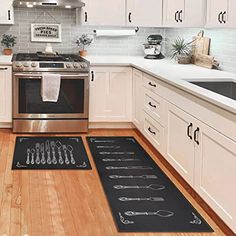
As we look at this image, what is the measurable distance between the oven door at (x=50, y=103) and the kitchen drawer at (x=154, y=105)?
847 mm

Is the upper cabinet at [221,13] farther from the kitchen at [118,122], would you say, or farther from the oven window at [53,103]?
the oven window at [53,103]

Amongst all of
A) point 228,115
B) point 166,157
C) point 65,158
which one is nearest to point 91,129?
point 65,158

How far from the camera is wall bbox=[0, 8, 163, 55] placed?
6.57 m

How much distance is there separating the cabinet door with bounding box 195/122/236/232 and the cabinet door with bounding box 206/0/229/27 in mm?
1343

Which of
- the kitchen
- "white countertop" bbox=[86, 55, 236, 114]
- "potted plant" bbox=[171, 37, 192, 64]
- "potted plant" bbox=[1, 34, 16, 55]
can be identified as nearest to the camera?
"white countertop" bbox=[86, 55, 236, 114]

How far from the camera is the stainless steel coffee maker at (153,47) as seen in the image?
6.62 metres

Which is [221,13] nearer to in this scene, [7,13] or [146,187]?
[146,187]

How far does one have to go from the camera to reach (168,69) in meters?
5.29

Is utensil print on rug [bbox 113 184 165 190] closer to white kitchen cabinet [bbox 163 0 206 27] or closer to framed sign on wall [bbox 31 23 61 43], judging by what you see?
white kitchen cabinet [bbox 163 0 206 27]

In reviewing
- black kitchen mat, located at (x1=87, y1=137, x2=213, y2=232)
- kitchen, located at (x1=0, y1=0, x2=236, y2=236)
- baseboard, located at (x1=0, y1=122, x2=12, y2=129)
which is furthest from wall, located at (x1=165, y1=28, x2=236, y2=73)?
baseboard, located at (x1=0, y1=122, x2=12, y2=129)

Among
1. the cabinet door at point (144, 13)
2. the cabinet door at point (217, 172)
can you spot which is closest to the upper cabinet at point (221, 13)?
the cabinet door at point (217, 172)

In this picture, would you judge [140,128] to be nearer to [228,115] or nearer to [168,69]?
[168,69]

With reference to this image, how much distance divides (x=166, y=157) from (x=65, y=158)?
1.02 metres

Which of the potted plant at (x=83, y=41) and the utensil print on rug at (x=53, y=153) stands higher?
the potted plant at (x=83, y=41)
